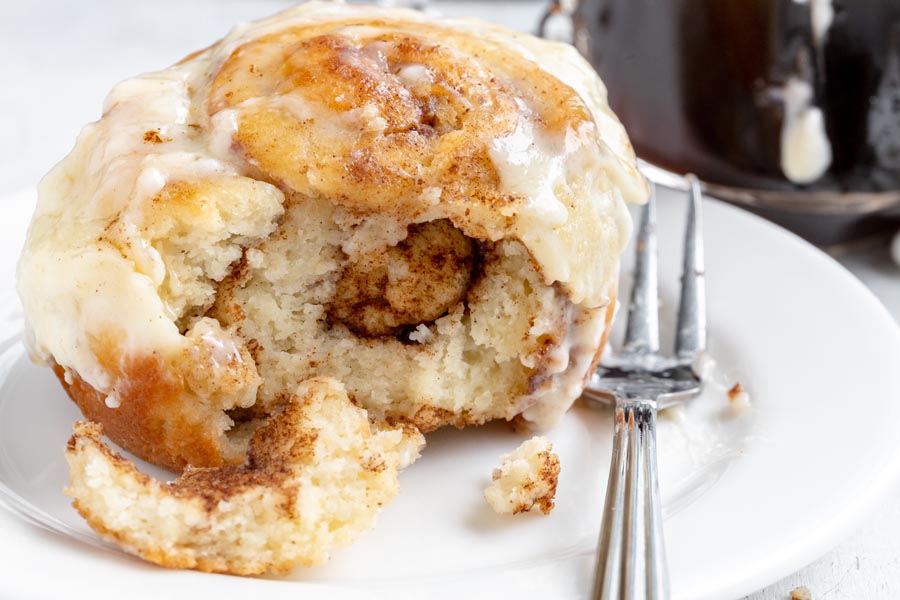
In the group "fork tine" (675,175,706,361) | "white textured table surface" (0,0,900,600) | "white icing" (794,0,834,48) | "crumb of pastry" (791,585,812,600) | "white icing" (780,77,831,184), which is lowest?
"white textured table surface" (0,0,900,600)

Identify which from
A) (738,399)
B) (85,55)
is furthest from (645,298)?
(85,55)

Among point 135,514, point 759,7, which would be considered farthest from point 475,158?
point 759,7

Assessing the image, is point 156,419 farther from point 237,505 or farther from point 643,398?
point 643,398

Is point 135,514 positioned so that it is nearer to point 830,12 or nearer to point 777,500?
point 777,500

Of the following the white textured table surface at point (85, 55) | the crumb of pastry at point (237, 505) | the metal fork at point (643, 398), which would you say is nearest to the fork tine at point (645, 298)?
the metal fork at point (643, 398)

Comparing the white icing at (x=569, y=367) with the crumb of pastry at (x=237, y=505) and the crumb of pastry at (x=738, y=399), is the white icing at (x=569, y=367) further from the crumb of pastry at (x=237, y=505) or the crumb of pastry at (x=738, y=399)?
the crumb of pastry at (x=237, y=505)

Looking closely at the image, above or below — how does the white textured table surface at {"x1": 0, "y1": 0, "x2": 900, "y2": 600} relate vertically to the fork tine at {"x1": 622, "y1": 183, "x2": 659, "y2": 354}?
below

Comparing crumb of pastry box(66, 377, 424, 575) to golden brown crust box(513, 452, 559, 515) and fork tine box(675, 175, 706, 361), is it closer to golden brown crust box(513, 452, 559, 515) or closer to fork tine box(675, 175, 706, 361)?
golden brown crust box(513, 452, 559, 515)

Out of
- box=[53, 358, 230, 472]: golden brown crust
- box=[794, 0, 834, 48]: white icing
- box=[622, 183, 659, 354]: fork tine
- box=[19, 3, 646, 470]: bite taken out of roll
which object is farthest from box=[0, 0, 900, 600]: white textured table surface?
box=[53, 358, 230, 472]: golden brown crust

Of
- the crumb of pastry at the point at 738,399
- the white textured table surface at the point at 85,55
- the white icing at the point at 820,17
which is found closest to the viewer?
the crumb of pastry at the point at 738,399
